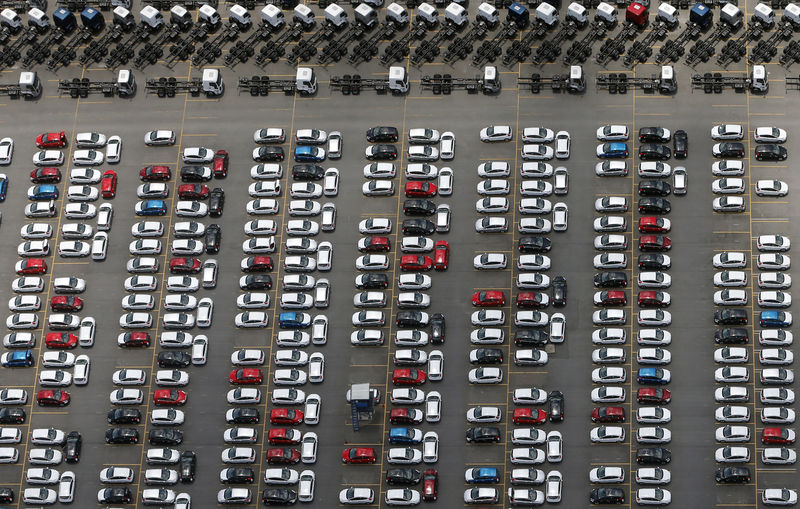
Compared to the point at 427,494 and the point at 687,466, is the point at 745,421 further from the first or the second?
the point at 427,494

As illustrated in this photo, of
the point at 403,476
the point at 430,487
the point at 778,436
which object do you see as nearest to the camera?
the point at 778,436

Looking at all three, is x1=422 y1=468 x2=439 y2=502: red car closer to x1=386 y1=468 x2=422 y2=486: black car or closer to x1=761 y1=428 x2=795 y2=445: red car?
x1=386 y1=468 x2=422 y2=486: black car

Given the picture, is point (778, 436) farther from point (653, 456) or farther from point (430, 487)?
point (430, 487)

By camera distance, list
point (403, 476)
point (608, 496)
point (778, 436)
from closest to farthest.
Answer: point (608, 496) → point (778, 436) → point (403, 476)

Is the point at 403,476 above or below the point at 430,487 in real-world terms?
above

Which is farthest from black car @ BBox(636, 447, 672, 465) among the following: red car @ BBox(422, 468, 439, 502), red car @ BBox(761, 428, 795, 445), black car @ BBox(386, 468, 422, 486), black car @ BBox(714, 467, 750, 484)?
black car @ BBox(386, 468, 422, 486)

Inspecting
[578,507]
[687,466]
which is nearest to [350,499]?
[578,507]

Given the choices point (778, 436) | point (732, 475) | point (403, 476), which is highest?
point (778, 436)

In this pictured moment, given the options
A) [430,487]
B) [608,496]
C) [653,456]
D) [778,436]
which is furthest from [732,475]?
[430,487]

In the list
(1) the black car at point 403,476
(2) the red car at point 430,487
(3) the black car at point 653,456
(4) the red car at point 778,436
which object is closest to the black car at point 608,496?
(3) the black car at point 653,456
